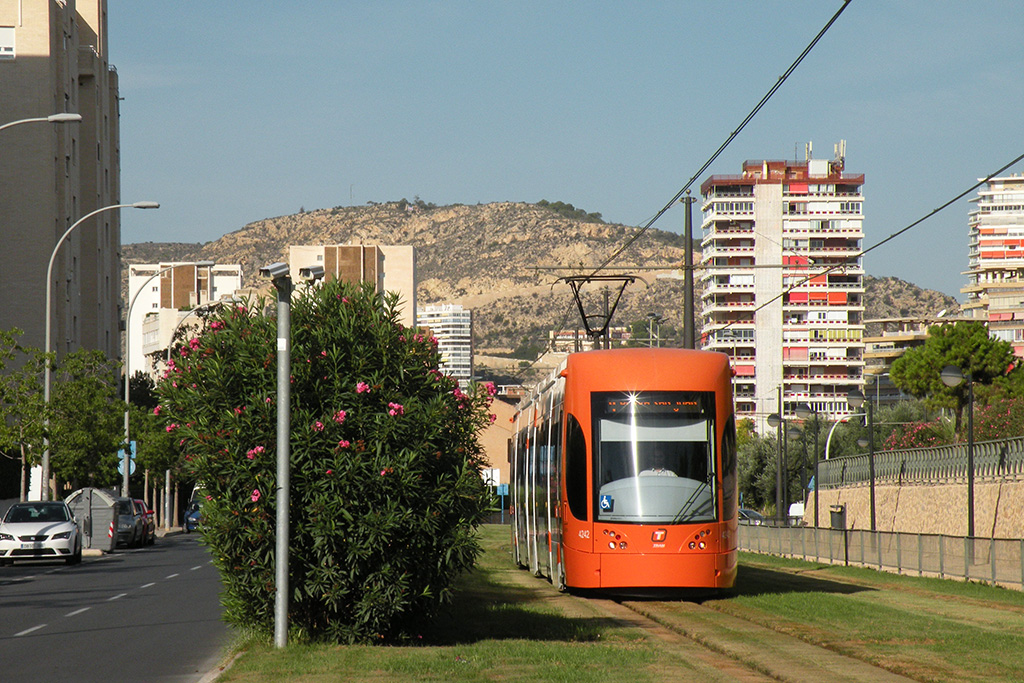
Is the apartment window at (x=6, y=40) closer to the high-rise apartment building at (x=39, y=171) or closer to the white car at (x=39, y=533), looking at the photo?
the high-rise apartment building at (x=39, y=171)

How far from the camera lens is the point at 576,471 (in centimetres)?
1984

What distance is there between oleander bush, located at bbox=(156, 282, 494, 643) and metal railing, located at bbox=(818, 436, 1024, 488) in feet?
91.2

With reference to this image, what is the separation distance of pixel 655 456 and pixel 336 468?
743 cm

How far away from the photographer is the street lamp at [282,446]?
42.2 ft

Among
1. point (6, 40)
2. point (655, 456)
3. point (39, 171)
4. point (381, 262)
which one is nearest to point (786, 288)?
point (381, 262)

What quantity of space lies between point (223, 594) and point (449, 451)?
2.80m

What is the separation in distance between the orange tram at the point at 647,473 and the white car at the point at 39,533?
18.3 metres

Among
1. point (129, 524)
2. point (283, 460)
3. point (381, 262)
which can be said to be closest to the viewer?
point (283, 460)

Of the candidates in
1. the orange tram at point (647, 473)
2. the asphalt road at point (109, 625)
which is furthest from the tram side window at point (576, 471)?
the asphalt road at point (109, 625)

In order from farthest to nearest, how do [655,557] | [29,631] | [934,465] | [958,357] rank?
[958,357], [934,465], [655,557], [29,631]

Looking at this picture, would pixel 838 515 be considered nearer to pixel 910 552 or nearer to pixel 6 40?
pixel 910 552

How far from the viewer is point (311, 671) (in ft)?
38.2

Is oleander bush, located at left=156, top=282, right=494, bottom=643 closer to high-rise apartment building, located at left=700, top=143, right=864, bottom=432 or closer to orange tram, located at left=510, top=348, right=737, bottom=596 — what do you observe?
orange tram, located at left=510, top=348, right=737, bottom=596

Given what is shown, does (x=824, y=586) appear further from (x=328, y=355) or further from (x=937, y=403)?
(x=937, y=403)
